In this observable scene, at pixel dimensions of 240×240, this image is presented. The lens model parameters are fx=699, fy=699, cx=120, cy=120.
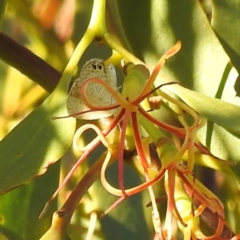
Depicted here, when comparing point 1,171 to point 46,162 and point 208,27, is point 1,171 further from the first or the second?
point 208,27

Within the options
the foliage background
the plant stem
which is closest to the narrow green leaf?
the foliage background

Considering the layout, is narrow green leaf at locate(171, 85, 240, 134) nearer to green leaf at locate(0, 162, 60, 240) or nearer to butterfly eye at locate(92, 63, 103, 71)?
butterfly eye at locate(92, 63, 103, 71)

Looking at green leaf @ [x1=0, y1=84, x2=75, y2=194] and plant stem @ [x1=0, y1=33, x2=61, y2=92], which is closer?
green leaf @ [x1=0, y1=84, x2=75, y2=194]

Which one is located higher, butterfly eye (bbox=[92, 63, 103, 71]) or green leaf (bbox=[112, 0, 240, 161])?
butterfly eye (bbox=[92, 63, 103, 71])

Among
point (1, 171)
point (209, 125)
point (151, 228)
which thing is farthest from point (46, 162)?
point (151, 228)

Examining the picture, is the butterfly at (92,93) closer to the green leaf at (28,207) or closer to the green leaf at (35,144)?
the green leaf at (35,144)

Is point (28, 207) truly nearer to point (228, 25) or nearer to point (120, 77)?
point (120, 77)

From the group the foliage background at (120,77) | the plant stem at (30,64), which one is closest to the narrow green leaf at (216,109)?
the foliage background at (120,77)
